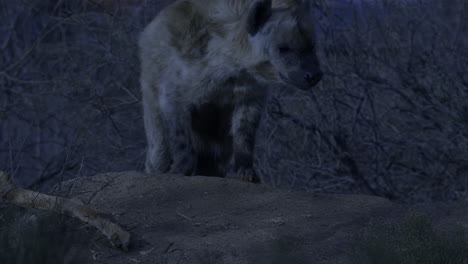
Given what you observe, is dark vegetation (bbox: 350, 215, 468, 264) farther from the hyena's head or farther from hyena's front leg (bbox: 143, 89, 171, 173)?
hyena's front leg (bbox: 143, 89, 171, 173)

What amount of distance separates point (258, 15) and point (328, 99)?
2.21 m

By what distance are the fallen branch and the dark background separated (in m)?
2.57

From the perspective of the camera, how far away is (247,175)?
530 centimetres

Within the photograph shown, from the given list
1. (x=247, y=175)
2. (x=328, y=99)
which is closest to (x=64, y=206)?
(x=247, y=175)

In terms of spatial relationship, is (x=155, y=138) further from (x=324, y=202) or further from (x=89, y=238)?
(x=89, y=238)

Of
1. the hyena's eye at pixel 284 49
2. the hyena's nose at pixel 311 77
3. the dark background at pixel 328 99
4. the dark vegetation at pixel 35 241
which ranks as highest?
the hyena's eye at pixel 284 49

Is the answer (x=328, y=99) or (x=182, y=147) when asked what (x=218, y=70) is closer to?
(x=182, y=147)

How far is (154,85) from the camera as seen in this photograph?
557 cm

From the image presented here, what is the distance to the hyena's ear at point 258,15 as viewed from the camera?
5043 mm

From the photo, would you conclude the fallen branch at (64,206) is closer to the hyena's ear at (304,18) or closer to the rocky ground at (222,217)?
the rocky ground at (222,217)

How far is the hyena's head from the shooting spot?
5.02 meters

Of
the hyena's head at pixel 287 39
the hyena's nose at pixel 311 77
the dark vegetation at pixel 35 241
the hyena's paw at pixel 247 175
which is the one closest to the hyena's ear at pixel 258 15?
the hyena's head at pixel 287 39

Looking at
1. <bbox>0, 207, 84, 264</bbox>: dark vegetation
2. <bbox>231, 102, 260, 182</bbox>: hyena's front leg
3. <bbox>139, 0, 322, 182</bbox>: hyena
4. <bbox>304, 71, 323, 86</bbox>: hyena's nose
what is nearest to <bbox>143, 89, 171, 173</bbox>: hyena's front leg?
<bbox>139, 0, 322, 182</bbox>: hyena

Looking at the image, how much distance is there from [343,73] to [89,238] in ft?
12.6
